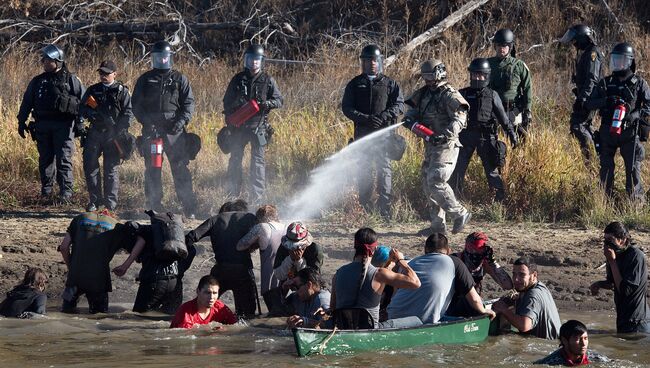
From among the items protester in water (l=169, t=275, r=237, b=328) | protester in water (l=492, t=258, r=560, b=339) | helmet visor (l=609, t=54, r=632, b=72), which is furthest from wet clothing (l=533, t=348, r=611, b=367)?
helmet visor (l=609, t=54, r=632, b=72)

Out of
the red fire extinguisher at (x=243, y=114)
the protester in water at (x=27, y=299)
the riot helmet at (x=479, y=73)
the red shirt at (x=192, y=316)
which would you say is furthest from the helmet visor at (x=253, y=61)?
the red shirt at (x=192, y=316)

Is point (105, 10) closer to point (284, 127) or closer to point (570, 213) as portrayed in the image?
point (284, 127)

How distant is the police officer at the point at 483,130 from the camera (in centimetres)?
1462

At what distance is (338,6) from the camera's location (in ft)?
74.5

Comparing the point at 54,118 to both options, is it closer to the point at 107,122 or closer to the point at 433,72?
the point at 107,122

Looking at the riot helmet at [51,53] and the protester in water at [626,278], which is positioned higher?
the riot helmet at [51,53]

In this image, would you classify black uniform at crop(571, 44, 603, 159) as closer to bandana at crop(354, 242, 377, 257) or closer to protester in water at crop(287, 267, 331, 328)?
protester in water at crop(287, 267, 331, 328)

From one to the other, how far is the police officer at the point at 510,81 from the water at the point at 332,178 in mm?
1471

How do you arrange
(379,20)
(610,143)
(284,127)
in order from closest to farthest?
(610,143), (284,127), (379,20)

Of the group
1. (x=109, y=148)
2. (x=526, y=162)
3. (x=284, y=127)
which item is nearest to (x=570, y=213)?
(x=526, y=162)

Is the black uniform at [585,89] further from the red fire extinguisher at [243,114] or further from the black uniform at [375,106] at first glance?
the red fire extinguisher at [243,114]

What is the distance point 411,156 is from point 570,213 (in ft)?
7.57

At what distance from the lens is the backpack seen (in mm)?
11477

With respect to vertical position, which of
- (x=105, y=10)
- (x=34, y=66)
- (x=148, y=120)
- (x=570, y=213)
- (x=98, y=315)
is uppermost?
(x=105, y=10)
